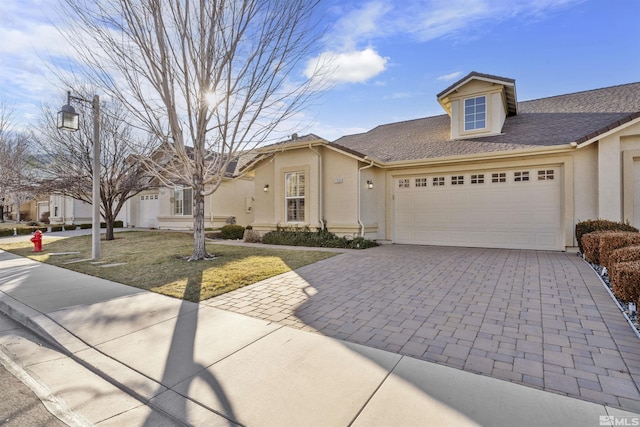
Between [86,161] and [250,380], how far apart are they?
15.3 meters

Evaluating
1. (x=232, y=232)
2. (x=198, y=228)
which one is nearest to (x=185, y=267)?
(x=198, y=228)

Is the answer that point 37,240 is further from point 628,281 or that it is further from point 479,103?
point 479,103

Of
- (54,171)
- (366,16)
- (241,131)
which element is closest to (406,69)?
(366,16)

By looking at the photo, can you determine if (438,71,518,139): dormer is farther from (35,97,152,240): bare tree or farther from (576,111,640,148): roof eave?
(35,97,152,240): bare tree

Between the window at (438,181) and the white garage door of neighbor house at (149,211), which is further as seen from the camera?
the white garage door of neighbor house at (149,211)

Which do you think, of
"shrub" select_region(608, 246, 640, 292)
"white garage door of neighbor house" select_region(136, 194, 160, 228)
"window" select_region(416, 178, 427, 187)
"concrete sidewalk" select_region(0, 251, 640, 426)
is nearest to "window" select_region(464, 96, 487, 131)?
"window" select_region(416, 178, 427, 187)

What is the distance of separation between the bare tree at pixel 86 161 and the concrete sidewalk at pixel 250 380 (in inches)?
448

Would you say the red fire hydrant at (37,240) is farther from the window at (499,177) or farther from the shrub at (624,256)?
the window at (499,177)

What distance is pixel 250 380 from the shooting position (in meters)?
2.72

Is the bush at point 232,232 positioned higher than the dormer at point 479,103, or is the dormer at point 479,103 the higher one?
the dormer at point 479,103

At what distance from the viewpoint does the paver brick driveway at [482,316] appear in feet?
9.27

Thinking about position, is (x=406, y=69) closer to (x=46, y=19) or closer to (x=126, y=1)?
(x=126, y=1)

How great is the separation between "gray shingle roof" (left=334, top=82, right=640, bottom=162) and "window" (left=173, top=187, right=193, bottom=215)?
10.3 metres

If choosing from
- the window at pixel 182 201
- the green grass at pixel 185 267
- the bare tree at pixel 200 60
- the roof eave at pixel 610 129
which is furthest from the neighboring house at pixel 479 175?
the window at pixel 182 201
